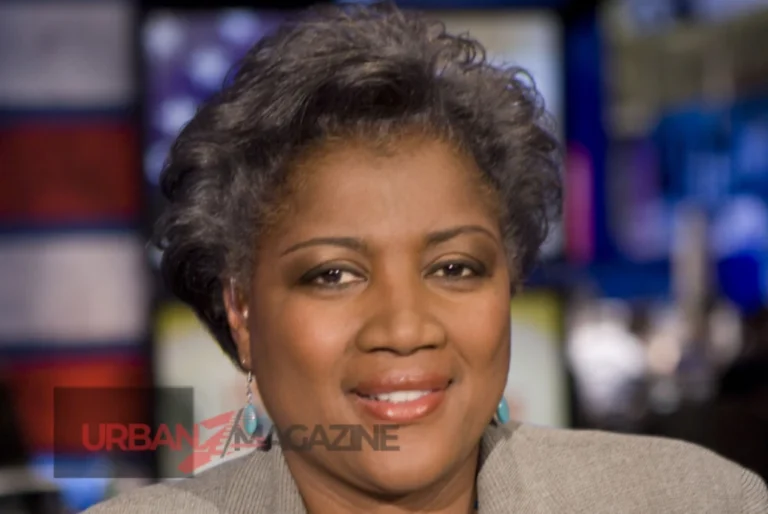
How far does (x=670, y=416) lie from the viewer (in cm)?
341

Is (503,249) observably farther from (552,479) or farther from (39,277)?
(39,277)

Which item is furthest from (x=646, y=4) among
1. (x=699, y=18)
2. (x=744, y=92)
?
(x=744, y=92)

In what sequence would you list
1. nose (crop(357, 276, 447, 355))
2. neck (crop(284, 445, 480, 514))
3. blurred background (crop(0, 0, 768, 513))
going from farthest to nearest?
1. blurred background (crop(0, 0, 768, 513))
2. neck (crop(284, 445, 480, 514))
3. nose (crop(357, 276, 447, 355))

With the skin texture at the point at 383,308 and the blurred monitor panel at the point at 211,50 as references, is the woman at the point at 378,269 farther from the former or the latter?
the blurred monitor panel at the point at 211,50

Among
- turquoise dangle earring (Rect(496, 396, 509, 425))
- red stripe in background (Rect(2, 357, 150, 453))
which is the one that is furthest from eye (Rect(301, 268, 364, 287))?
red stripe in background (Rect(2, 357, 150, 453))

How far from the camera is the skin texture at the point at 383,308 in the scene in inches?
56.3

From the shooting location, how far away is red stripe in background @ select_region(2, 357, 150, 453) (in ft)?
11.8

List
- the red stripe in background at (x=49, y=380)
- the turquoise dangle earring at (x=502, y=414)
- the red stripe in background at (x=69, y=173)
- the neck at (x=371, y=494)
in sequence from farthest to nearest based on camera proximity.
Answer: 1. the red stripe in background at (x=69, y=173)
2. the red stripe in background at (x=49, y=380)
3. the turquoise dangle earring at (x=502, y=414)
4. the neck at (x=371, y=494)

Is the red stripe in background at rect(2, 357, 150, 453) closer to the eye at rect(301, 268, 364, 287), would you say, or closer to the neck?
the neck

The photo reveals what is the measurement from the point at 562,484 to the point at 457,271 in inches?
14.9

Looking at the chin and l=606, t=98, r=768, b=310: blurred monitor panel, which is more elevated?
l=606, t=98, r=768, b=310: blurred monitor panel

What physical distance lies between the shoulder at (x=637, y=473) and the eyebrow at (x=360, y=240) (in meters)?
0.37

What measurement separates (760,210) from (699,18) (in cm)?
215

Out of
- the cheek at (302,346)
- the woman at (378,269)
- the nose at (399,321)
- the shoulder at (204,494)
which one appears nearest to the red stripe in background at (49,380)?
the shoulder at (204,494)
